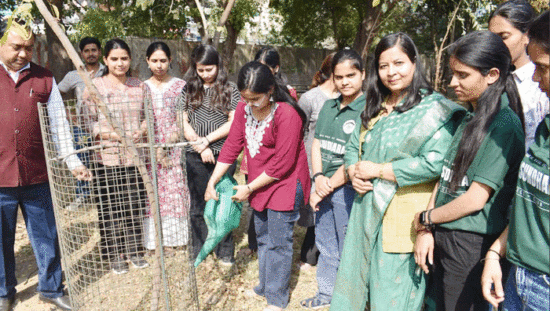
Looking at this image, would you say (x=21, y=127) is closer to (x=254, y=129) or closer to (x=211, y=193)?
(x=211, y=193)

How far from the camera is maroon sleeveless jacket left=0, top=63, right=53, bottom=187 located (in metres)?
2.50

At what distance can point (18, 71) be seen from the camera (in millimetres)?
2537

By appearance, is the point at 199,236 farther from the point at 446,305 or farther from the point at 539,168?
the point at 539,168

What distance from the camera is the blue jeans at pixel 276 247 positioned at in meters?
2.54

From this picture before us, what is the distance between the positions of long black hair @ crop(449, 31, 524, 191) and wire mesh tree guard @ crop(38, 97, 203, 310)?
4.29 feet

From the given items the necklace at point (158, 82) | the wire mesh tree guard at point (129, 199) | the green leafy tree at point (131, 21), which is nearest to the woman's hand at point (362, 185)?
the wire mesh tree guard at point (129, 199)

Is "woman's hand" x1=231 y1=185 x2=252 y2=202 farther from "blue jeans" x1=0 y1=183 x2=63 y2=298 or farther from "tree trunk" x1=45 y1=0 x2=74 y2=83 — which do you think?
"tree trunk" x1=45 y1=0 x2=74 y2=83

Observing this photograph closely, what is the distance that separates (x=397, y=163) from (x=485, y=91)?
1.58 ft

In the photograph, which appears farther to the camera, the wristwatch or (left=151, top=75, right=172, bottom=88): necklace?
(left=151, top=75, right=172, bottom=88): necklace

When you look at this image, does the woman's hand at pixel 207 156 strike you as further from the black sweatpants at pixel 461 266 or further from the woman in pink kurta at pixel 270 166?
the black sweatpants at pixel 461 266

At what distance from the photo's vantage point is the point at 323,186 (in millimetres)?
2480

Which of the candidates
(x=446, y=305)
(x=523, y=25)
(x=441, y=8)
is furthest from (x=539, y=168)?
(x=441, y=8)

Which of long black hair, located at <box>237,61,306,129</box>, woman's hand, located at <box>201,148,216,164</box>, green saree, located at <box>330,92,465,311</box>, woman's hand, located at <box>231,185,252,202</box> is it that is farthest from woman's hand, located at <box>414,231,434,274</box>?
woman's hand, located at <box>201,148,216,164</box>

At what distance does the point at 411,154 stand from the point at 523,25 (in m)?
1.14
